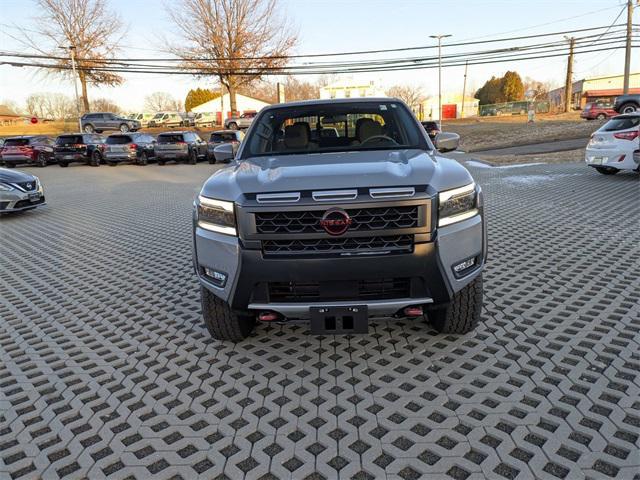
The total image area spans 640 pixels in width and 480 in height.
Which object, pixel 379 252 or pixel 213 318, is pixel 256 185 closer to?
pixel 379 252

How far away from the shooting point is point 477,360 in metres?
3.20

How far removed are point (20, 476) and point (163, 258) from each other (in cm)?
390

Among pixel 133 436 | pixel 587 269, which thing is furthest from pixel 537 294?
pixel 133 436

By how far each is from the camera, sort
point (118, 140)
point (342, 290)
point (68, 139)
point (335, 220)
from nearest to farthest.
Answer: point (335, 220) → point (342, 290) → point (118, 140) → point (68, 139)

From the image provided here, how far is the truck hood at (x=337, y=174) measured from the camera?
2875 mm

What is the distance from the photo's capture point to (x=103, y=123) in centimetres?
3847

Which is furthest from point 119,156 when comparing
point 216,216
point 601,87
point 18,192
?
point 601,87

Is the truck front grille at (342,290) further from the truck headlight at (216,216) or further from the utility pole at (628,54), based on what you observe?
the utility pole at (628,54)

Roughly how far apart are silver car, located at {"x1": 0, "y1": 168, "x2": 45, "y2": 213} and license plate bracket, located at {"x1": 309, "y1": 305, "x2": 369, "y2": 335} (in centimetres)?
859

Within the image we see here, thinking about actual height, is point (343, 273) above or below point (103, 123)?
below

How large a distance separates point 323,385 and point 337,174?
52.5 inches

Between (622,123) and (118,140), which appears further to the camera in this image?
(118,140)

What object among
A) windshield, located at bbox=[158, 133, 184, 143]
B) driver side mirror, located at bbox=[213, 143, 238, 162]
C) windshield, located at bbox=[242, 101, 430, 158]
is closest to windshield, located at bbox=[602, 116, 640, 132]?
windshield, located at bbox=[242, 101, 430, 158]

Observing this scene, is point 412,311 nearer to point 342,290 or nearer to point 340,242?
point 342,290
